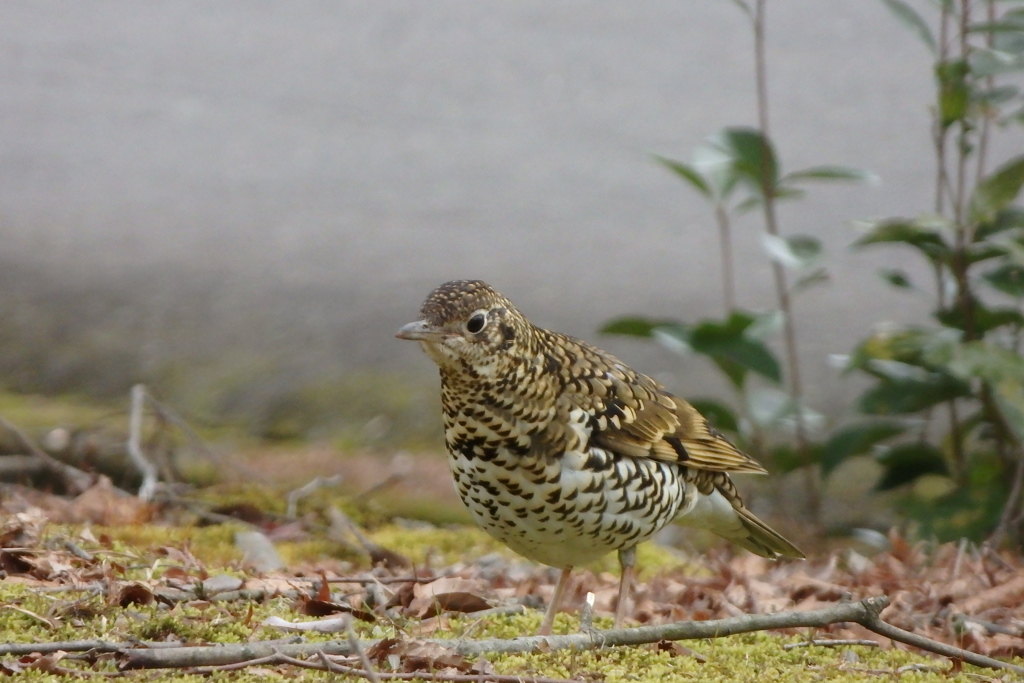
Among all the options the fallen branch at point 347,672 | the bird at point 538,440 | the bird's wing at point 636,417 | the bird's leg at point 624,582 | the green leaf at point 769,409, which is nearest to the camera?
the fallen branch at point 347,672

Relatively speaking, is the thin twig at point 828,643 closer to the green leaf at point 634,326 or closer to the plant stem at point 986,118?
the green leaf at point 634,326

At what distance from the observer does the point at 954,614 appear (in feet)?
12.6

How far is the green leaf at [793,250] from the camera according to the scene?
5.51m

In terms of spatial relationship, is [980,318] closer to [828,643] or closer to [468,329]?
[828,643]

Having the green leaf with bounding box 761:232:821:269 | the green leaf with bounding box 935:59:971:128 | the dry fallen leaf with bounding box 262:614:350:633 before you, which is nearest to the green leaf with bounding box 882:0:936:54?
the green leaf with bounding box 935:59:971:128

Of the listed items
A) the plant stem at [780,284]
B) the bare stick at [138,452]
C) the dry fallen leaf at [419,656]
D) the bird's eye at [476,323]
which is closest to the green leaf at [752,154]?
the plant stem at [780,284]

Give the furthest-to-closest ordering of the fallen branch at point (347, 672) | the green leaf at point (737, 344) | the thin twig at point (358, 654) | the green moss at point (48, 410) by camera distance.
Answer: the green moss at point (48, 410) < the green leaf at point (737, 344) < the fallen branch at point (347, 672) < the thin twig at point (358, 654)

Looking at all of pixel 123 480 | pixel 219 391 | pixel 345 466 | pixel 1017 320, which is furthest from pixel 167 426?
pixel 1017 320

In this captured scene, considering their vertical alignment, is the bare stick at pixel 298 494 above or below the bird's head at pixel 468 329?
below

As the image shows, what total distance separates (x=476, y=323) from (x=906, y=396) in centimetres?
332

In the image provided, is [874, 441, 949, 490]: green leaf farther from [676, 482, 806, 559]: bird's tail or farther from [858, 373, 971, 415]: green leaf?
[676, 482, 806, 559]: bird's tail

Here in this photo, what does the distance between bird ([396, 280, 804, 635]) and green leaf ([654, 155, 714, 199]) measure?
2.31 metres

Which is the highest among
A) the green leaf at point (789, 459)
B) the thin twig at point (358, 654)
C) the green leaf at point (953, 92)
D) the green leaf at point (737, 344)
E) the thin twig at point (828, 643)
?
the green leaf at point (953, 92)

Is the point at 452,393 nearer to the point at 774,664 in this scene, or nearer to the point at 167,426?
the point at 774,664
